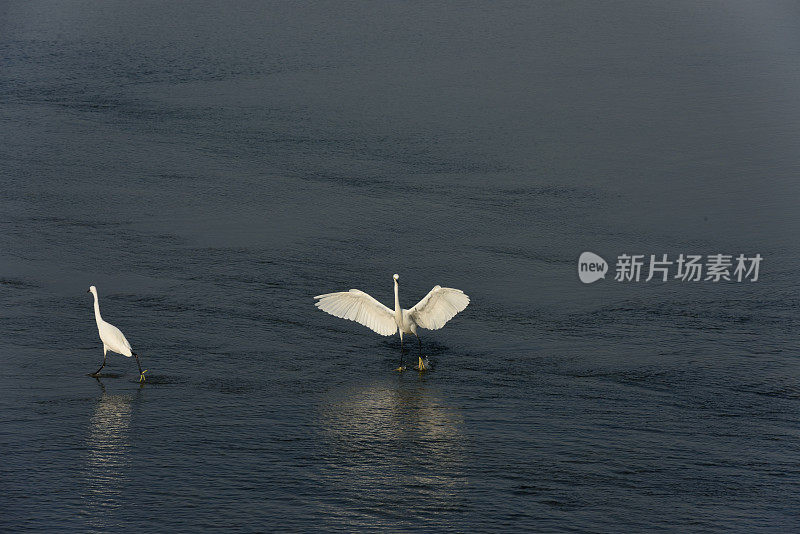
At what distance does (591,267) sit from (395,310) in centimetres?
589

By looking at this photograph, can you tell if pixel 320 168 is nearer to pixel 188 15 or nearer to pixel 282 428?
pixel 282 428

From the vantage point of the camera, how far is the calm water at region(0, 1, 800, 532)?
→ 13898mm

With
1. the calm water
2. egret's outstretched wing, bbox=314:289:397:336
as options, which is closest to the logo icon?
the calm water

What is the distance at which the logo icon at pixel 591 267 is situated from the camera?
21844 millimetres

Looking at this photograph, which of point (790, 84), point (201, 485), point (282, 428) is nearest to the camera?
point (201, 485)

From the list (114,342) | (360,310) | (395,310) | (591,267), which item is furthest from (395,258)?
(114,342)

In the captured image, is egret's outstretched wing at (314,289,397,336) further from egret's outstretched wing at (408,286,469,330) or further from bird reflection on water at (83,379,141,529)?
bird reflection on water at (83,379,141,529)

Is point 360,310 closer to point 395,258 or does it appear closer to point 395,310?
point 395,310

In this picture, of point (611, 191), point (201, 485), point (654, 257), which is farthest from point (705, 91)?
point (201, 485)

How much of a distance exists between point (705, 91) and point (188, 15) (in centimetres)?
1933

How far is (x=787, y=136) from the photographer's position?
2877 cm

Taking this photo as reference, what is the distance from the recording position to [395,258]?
22641mm

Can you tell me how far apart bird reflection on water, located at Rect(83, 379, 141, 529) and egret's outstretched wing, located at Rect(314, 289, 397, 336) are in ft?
13.0

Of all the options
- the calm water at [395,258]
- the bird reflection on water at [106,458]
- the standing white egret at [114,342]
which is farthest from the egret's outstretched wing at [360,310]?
the bird reflection on water at [106,458]
